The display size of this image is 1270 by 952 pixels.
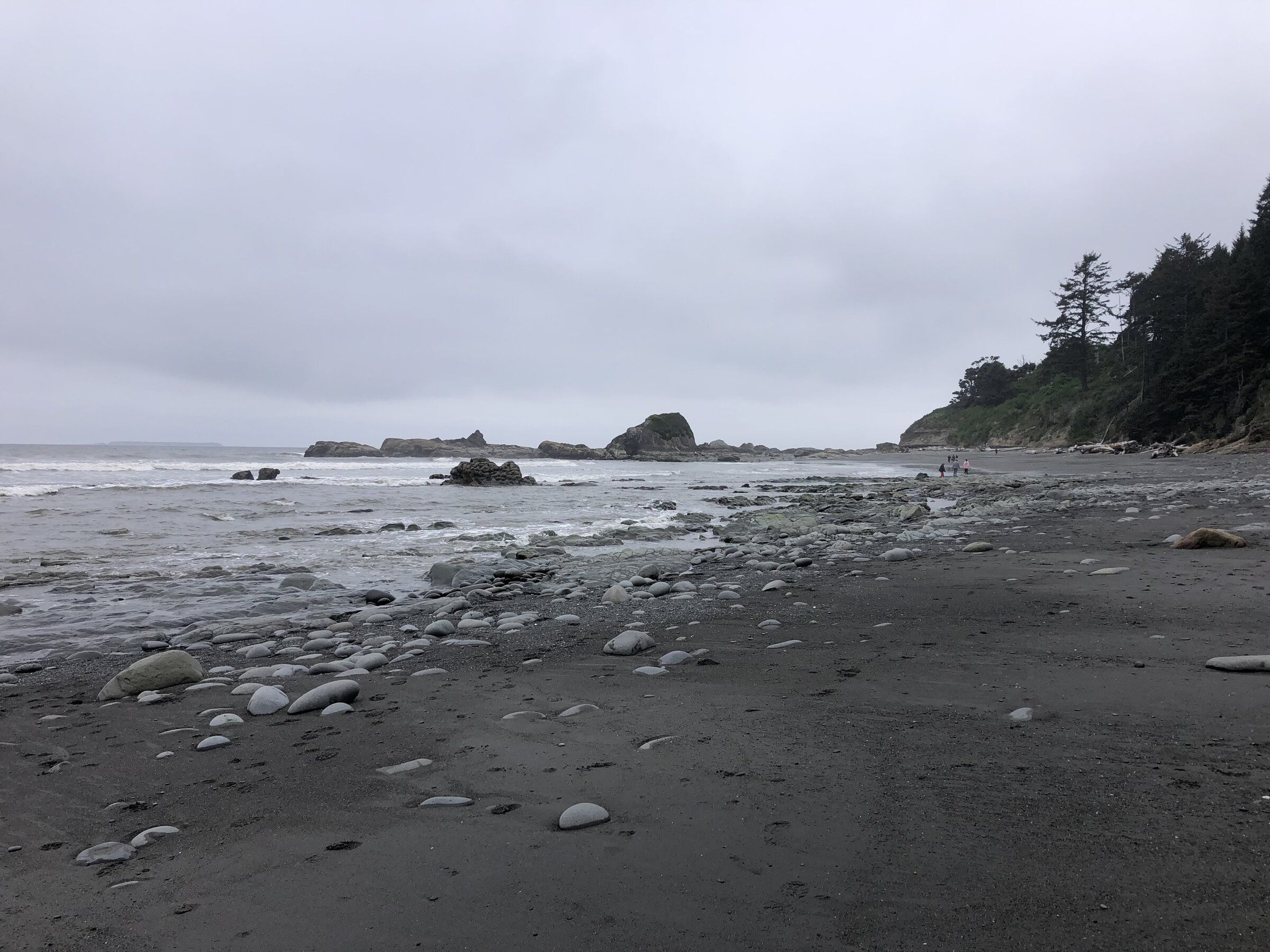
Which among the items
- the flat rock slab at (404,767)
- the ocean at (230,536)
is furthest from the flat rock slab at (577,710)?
the ocean at (230,536)

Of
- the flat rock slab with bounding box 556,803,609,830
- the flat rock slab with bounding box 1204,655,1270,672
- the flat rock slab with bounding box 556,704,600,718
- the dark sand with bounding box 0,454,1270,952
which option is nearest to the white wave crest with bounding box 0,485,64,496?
the dark sand with bounding box 0,454,1270,952

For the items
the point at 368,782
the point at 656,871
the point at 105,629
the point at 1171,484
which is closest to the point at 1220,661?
the point at 656,871

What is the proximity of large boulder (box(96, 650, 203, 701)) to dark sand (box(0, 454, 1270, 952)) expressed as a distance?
0.60ft

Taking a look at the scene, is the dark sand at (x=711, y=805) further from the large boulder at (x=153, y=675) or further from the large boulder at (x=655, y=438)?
the large boulder at (x=655, y=438)

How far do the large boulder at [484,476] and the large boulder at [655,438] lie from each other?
188 ft

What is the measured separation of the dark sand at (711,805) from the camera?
5.62 feet

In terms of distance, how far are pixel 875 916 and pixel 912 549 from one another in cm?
773

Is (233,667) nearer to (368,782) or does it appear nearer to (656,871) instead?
(368,782)

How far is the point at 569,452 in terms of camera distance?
8781 centimetres

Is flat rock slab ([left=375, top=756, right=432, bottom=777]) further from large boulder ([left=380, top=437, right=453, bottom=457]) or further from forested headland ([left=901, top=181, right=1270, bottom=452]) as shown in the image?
large boulder ([left=380, top=437, right=453, bottom=457])

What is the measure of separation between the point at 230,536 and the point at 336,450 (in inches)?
2910

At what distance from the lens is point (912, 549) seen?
8727mm

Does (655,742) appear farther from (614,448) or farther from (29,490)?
(614,448)

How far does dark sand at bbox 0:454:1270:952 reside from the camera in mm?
1712
